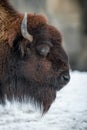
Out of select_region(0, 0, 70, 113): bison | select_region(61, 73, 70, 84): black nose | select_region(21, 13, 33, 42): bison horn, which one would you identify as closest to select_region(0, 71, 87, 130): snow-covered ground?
select_region(0, 0, 70, 113): bison

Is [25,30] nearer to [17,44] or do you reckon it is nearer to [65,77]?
[17,44]

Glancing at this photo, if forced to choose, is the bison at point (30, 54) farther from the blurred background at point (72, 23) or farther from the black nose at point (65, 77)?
the blurred background at point (72, 23)

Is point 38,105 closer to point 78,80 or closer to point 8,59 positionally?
point 8,59

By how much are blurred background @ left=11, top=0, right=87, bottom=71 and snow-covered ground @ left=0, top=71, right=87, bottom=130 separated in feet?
15.0

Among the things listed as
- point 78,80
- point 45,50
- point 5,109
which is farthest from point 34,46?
point 78,80

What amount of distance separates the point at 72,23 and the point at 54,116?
270 inches

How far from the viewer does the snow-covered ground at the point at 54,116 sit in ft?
20.9

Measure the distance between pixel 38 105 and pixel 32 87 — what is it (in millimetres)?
260

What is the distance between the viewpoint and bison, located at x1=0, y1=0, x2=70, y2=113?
5.62 m

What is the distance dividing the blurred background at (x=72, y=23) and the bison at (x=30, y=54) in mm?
6904

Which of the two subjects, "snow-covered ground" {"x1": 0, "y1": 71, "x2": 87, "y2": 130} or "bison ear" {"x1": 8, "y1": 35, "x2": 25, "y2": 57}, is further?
"snow-covered ground" {"x1": 0, "y1": 71, "x2": 87, "y2": 130}

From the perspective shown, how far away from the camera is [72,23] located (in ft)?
44.6

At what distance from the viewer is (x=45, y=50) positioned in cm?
565

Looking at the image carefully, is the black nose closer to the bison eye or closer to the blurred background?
the bison eye
